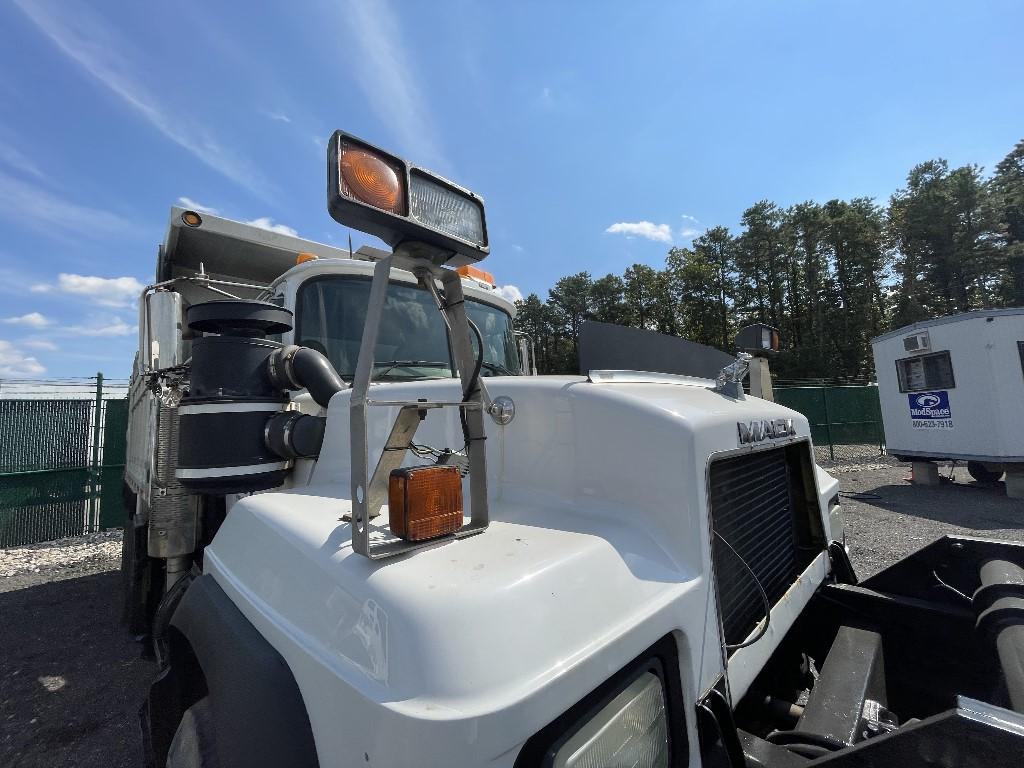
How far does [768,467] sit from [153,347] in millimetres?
2679

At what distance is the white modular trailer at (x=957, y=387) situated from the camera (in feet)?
30.6

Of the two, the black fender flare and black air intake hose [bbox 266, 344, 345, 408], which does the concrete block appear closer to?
black air intake hose [bbox 266, 344, 345, 408]

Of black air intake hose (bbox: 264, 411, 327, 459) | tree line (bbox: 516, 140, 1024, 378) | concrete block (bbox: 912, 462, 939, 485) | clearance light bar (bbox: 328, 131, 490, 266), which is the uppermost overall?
tree line (bbox: 516, 140, 1024, 378)

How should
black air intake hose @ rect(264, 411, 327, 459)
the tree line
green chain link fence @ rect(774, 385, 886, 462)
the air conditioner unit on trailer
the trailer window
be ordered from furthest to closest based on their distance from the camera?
the tree line
green chain link fence @ rect(774, 385, 886, 462)
the air conditioner unit on trailer
the trailer window
black air intake hose @ rect(264, 411, 327, 459)

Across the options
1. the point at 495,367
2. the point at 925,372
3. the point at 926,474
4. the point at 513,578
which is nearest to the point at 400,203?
the point at 513,578

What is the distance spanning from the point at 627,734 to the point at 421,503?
63cm

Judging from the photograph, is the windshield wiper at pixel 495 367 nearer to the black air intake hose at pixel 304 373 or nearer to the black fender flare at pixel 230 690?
the black air intake hose at pixel 304 373

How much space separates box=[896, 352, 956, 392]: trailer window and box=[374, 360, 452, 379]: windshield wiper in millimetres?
11453

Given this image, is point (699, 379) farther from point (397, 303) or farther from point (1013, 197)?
point (1013, 197)

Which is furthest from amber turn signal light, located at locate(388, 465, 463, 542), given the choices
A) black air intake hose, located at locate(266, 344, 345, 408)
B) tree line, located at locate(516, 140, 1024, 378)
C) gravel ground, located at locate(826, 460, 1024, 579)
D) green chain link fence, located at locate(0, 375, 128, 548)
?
tree line, located at locate(516, 140, 1024, 378)

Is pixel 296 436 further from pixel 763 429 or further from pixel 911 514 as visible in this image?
pixel 911 514

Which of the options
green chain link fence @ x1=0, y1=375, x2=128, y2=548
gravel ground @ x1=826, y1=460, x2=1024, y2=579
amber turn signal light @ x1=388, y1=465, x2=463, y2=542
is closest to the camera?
amber turn signal light @ x1=388, y1=465, x2=463, y2=542

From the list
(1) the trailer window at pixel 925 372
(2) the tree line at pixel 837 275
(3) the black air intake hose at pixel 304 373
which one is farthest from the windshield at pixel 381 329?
(2) the tree line at pixel 837 275

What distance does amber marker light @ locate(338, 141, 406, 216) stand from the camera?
3.45 ft
